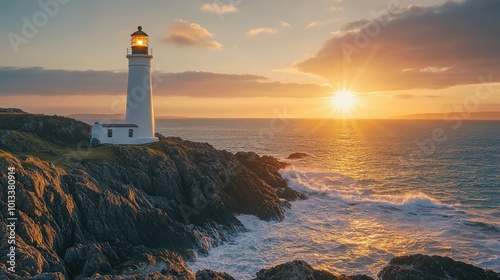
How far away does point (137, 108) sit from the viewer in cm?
4209

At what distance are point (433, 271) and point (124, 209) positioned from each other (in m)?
19.7

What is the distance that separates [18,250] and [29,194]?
445 centimetres

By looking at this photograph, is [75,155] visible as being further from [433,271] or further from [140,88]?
[433,271]

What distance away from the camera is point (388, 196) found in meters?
46.6

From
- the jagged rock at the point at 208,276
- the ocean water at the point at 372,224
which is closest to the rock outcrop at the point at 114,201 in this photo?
the jagged rock at the point at 208,276

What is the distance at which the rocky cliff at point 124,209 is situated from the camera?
19609 mm

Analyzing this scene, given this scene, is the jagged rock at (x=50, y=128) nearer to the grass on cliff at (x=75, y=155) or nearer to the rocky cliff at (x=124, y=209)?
the rocky cliff at (x=124, y=209)

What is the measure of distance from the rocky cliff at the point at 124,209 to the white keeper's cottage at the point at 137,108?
9.59 ft

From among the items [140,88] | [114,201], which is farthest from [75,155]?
[140,88]

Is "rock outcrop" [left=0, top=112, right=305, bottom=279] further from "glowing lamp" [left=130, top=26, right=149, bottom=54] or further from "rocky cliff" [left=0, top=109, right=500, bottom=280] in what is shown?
"glowing lamp" [left=130, top=26, right=149, bottom=54]

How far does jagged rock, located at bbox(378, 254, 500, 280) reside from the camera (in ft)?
65.3

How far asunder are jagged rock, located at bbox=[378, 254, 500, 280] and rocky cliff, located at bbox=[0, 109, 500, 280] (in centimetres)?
6

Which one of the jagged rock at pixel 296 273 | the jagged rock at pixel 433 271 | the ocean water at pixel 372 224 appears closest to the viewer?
the jagged rock at pixel 296 273

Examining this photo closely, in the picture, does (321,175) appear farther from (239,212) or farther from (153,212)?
(153,212)
